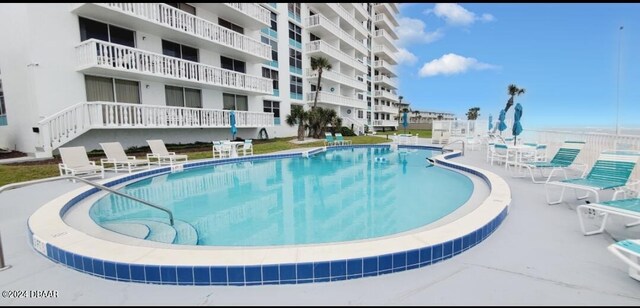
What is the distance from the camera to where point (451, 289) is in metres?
2.58

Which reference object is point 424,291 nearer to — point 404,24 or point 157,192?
point 157,192

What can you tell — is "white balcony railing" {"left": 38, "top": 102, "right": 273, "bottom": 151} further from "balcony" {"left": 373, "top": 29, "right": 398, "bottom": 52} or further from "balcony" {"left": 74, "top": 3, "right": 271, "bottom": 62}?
"balcony" {"left": 373, "top": 29, "right": 398, "bottom": 52}

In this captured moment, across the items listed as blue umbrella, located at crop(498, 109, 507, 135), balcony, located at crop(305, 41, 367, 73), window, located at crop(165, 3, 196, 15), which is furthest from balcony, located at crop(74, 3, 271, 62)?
blue umbrella, located at crop(498, 109, 507, 135)

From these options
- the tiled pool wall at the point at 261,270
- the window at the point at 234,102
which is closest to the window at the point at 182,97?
the window at the point at 234,102

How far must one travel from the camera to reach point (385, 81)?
4206 cm

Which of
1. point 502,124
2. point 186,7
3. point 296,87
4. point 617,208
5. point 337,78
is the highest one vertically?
point 186,7

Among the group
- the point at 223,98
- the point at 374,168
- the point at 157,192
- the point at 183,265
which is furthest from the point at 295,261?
the point at 223,98

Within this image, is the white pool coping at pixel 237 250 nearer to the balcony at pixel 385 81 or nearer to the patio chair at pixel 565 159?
Answer: the patio chair at pixel 565 159

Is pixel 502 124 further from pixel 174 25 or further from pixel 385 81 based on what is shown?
pixel 385 81

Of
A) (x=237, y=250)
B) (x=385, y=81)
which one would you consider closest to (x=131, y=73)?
(x=237, y=250)

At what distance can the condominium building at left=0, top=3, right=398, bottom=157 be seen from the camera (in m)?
10.4

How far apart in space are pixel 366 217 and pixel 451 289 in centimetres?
300

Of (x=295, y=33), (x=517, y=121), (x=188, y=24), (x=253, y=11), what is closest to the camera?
(x=517, y=121)

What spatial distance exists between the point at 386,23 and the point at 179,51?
3423cm
